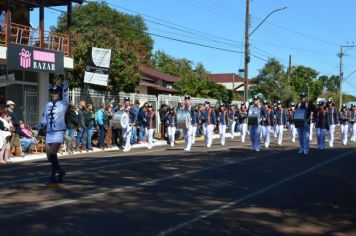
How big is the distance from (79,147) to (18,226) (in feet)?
46.5

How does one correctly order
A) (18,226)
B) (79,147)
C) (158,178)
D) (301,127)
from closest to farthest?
(18,226)
(158,178)
(301,127)
(79,147)

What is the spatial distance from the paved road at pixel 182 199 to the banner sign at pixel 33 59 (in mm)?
8458

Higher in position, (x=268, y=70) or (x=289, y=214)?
(x=268, y=70)

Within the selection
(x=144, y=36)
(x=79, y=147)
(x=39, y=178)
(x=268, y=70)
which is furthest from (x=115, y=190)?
(x=144, y=36)

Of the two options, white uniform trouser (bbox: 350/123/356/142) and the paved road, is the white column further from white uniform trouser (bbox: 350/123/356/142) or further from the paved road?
white uniform trouser (bbox: 350/123/356/142)

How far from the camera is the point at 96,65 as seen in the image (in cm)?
2592

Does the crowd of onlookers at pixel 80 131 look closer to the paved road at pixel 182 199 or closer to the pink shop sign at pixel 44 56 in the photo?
the paved road at pixel 182 199

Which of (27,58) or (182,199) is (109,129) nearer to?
(27,58)

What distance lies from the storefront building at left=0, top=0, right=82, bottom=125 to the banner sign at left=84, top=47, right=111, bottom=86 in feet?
4.70

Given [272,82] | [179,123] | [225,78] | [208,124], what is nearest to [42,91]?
[179,123]

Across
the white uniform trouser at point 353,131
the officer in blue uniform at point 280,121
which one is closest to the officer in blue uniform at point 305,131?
the officer in blue uniform at point 280,121

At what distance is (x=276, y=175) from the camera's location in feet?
43.4

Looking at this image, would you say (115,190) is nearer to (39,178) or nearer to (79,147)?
(39,178)

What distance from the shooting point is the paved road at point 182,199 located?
773 centimetres
